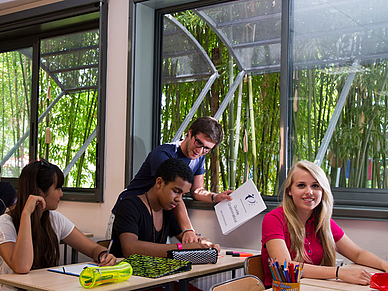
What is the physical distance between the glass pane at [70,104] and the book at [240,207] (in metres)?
1.86

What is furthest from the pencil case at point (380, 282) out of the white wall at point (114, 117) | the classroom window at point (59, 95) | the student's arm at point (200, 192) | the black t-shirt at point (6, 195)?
the black t-shirt at point (6, 195)

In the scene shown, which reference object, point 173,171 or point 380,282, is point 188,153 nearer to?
point 173,171

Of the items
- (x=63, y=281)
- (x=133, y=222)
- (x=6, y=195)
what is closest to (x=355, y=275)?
(x=133, y=222)

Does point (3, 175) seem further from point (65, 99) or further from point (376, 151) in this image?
point (376, 151)

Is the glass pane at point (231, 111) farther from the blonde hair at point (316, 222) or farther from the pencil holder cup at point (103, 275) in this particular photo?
the pencil holder cup at point (103, 275)

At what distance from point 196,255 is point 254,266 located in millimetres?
342

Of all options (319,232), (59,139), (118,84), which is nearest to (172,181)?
(319,232)

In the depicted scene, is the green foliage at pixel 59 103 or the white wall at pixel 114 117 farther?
the green foliage at pixel 59 103

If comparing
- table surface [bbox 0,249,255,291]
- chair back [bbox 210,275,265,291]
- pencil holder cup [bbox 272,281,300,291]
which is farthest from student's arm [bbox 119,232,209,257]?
pencil holder cup [bbox 272,281,300,291]

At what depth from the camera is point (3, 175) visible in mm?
5738

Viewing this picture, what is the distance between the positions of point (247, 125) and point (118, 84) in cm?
130

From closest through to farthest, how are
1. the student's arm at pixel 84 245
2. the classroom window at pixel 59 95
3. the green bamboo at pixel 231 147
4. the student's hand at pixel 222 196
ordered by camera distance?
the student's arm at pixel 84 245 → the student's hand at pixel 222 196 → the green bamboo at pixel 231 147 → the classroom window at pixel 59 95

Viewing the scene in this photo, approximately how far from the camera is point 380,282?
6.97ft

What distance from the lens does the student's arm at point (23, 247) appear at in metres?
2.36
